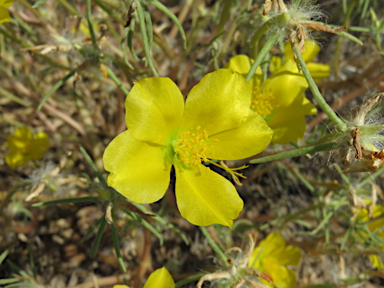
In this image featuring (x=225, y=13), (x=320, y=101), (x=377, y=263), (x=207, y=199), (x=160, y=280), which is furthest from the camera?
(x=377, y=263)

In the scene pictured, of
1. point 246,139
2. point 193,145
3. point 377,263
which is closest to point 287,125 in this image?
point 246,139

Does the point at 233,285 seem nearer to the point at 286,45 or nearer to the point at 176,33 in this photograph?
the point at 286,45

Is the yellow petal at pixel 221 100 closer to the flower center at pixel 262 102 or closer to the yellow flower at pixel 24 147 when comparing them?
the flower center at pixel 262 102

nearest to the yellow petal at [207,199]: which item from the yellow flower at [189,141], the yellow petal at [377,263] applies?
the yellow flower at [189,141]

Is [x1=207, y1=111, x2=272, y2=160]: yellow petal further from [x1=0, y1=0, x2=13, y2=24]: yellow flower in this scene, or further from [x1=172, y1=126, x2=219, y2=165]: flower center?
[x1=0, y1=0, x2=13, y2=24]: yellow flower

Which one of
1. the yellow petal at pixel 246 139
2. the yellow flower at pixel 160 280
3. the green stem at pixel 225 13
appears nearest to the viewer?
the yellow petal at pixel 246 139

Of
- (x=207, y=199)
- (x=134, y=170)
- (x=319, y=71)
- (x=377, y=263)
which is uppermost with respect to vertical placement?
(x=319, y=71)

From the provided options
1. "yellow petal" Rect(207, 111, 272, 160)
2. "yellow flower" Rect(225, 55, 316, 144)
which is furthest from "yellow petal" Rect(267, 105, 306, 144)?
"yellow petal" Rect(207, 111, 272, 160)

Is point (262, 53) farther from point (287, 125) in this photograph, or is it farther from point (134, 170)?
point (134, 170)
